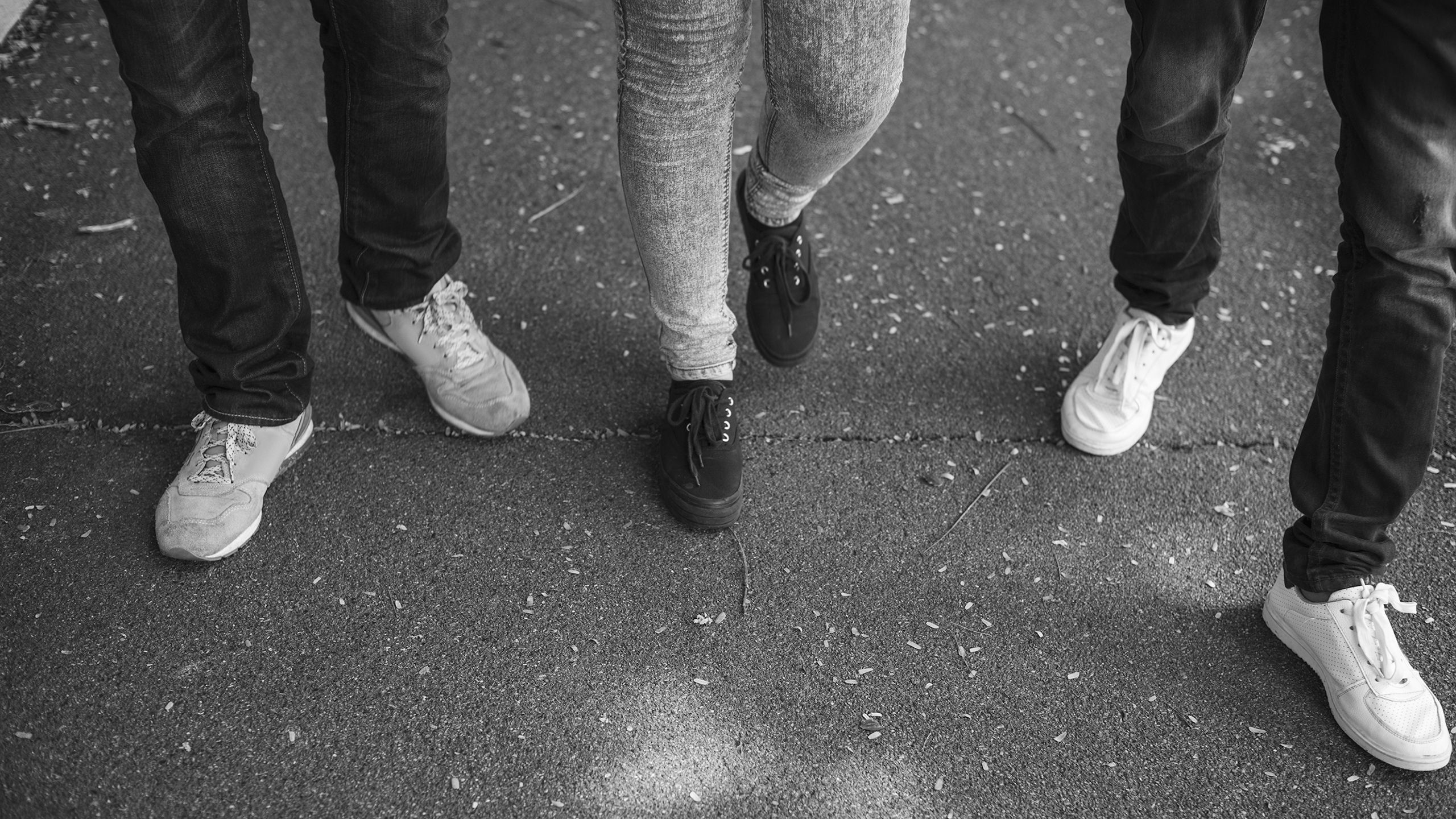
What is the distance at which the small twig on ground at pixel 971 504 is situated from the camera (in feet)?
6.21

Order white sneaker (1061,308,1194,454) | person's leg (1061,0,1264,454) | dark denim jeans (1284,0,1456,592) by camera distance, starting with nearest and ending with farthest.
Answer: dark denim jeans (1284,0,1456,592)
person's leg (1061,0,1264,454)
white sneaker (1061,308,1194,454)

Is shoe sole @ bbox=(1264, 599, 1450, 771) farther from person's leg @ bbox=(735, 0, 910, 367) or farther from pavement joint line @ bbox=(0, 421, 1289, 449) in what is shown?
person's leg @ bbox=(735, 0, 910, 367)

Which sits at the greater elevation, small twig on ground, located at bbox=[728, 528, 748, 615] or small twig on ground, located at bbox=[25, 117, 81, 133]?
small twig on ground, located at bbox=[25, 117, 81, 133]

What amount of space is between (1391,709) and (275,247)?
5.91 ft

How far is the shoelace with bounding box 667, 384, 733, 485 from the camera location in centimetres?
186

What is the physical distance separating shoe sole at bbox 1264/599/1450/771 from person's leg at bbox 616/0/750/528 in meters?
0.89

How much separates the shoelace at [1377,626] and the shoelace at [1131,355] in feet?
1.83

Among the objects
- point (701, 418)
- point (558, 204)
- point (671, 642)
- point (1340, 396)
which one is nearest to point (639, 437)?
point (701, 418)

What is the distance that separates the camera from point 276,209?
1693mm

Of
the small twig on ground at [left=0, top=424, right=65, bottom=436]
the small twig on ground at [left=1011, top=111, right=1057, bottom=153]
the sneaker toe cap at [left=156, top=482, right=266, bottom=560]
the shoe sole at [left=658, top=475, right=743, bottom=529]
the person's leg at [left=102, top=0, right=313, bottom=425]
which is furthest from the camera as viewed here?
the small twig on ground at [left=1011, top=111, right=1057, bottom=153]

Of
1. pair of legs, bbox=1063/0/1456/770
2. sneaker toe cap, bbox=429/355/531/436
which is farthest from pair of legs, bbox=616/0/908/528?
pair of legs, bbox=1063/0/1456/770

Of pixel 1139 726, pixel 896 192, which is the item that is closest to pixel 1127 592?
pixel 1139 726

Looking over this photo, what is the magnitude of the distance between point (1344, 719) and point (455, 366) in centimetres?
155

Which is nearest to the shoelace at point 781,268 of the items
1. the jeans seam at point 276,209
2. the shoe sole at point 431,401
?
the shoe sole at point 431,401
